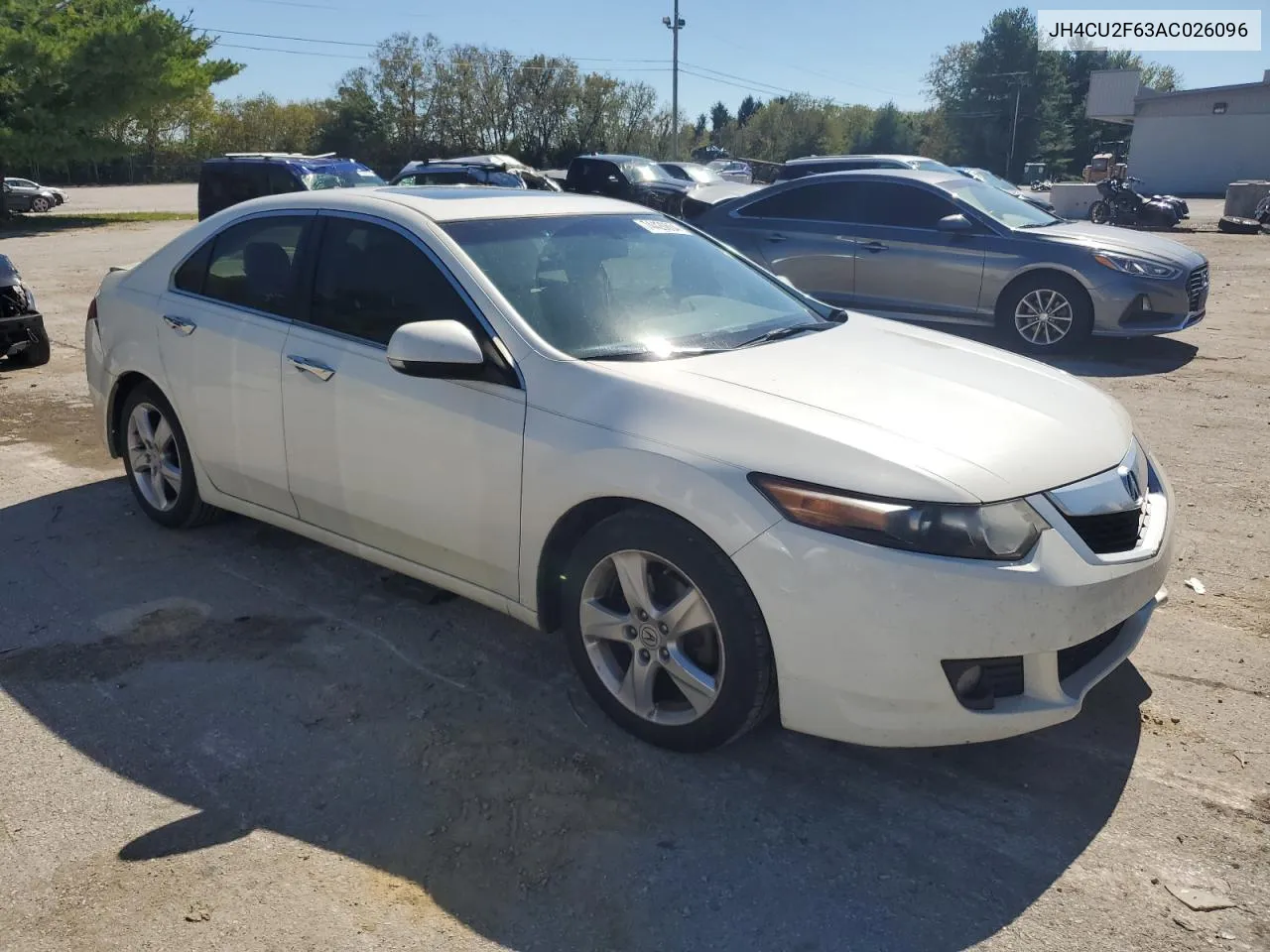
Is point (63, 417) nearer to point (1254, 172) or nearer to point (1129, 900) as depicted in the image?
point (1129, 900)

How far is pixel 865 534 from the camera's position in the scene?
8.93 feet

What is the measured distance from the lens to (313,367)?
3971 mm

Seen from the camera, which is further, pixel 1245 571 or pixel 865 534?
pixel 1245 571

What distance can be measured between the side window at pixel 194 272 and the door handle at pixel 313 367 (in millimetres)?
918

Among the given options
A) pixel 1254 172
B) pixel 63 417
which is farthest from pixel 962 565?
pixel 1254 172

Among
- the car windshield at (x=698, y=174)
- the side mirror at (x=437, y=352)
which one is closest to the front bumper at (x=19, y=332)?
the side mirror at (x=437, y=352)

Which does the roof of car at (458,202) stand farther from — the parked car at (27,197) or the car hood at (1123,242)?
the parked car at (27,197)

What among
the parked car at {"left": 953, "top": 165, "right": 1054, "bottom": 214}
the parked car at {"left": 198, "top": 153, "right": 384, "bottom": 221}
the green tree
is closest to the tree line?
the green tree

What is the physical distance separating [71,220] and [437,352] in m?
30.5

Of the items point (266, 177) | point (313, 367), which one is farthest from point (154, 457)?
point (266, 177)

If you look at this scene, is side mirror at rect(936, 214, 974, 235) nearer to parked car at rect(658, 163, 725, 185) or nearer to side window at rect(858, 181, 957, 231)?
side window at rect(858, 181, 957, 231)

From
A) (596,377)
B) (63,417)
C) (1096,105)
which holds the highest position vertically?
(1096,105)

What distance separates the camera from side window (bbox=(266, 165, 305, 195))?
1540 cm

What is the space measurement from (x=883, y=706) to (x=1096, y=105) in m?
55.9
